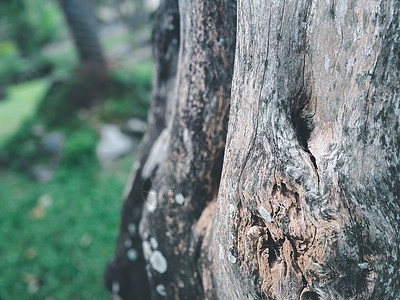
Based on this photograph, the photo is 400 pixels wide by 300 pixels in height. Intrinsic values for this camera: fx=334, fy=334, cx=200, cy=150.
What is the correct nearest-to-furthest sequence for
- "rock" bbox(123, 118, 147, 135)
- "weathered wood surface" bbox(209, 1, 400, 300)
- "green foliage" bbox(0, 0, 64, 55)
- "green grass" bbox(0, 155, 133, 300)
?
"weathered wood surface" bbox(209, 1, 400, 300) → "green grass" bbox(0, 155, 133, 300) → "rock" bbox(123, 118, 147, 135) → "green foliage" bbox(0, 0, 64, 55)

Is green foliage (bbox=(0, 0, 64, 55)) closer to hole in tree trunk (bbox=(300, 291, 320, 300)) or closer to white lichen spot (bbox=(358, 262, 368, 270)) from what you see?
hole in tree trunk (bbox=(300, 291, 320, 300))

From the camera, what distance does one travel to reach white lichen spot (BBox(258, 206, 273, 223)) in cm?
125

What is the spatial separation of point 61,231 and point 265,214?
→ 3357mm

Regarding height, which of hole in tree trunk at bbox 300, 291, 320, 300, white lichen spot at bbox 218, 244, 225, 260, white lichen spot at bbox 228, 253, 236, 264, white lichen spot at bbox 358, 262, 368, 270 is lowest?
hole in tree trunk at bbox 300, 291, 320, 300

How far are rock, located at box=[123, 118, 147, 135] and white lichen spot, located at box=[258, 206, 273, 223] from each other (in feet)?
14.6

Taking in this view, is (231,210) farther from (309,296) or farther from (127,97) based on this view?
(127,97)

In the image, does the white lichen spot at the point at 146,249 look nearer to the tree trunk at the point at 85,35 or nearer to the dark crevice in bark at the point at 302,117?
the dark crevice in bark at the point at 302,117

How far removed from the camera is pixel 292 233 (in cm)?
120

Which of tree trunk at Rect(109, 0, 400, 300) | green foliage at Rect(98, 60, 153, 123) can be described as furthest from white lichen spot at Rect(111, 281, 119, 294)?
green foliage at Rect(98, 60, 153, 123)

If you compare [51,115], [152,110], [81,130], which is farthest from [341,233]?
[51,115]

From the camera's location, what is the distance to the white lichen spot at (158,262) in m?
1.93

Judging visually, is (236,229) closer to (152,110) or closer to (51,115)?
(152,110)

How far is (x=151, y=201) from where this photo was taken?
199 cm

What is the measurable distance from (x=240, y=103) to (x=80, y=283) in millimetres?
2758
